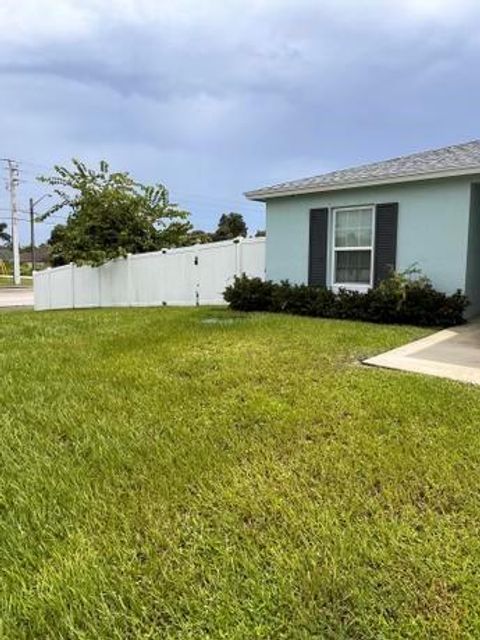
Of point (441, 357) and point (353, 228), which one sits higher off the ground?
point (353, 228)

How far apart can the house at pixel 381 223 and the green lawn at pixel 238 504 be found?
4.91 metres

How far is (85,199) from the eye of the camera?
18.9 meters

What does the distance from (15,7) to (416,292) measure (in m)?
8.92

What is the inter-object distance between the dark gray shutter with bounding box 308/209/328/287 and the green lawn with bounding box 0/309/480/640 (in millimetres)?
5765

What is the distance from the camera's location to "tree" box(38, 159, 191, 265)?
1822cm

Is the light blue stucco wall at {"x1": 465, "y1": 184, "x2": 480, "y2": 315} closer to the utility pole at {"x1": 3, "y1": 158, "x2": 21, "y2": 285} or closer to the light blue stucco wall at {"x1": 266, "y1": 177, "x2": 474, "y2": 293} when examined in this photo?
the light blue stucco wall at {"x1": 266, "y1": 177, "x2": 474, "y2": 293}

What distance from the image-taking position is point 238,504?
3.17 meters

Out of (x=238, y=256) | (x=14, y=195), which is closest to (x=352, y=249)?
(x=238, y=256)

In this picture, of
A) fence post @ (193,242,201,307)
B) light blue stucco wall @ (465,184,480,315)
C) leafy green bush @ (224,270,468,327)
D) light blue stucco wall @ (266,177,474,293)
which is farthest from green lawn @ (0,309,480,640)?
fence post @ (193,242,201,307)

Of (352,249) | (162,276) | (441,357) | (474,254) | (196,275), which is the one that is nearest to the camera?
(441,357)

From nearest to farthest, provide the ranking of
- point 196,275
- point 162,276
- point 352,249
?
point 352,249 < point 196,275 < point 162,276

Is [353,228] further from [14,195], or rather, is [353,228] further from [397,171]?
[14,195]

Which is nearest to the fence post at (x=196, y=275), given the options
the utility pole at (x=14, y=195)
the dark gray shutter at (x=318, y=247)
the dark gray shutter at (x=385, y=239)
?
the dark gray shutter at (x=318, y=247)

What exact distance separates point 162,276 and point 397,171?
811 centimetres
